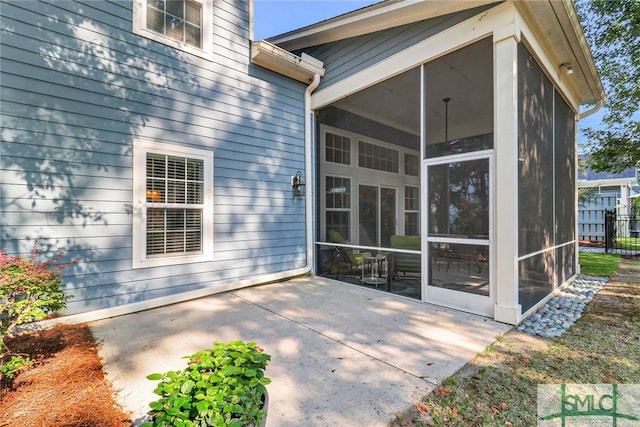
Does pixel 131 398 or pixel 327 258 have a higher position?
pixel 327 258

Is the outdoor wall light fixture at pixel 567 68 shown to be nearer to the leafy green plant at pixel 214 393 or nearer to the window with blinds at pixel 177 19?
the window with blinds at pixel 177 19

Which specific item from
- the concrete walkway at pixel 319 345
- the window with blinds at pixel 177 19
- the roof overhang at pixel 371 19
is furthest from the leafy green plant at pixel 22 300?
the roof overhang at pixel 371 19

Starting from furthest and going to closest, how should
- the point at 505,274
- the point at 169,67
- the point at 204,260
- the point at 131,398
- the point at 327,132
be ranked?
the point at 327,132, the point at 204,260, the point at 169,67, the point at 505,274, the point at 131,398

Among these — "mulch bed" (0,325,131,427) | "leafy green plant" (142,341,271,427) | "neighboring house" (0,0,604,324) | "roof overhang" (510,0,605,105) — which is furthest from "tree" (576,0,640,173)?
"mulch bed" (0,325,131,427)

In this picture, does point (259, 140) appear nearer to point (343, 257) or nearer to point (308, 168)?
point (308, 168)

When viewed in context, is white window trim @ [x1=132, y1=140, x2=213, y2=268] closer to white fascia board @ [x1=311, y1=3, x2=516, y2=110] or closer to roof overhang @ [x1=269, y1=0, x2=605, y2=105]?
white fascia board @ [x1=311, y1=3, x2=516, y2=110]

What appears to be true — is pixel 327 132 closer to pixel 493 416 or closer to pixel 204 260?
pixel 204 260

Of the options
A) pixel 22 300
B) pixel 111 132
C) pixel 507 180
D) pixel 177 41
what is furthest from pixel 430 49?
pixel 22 300

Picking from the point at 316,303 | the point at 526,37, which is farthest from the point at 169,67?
the point at 526,37

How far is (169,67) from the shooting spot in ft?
13.9

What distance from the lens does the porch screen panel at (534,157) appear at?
3.71 meters

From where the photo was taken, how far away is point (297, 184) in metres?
5.78

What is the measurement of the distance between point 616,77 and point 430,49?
8.70 meters

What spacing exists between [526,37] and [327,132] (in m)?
3.62
